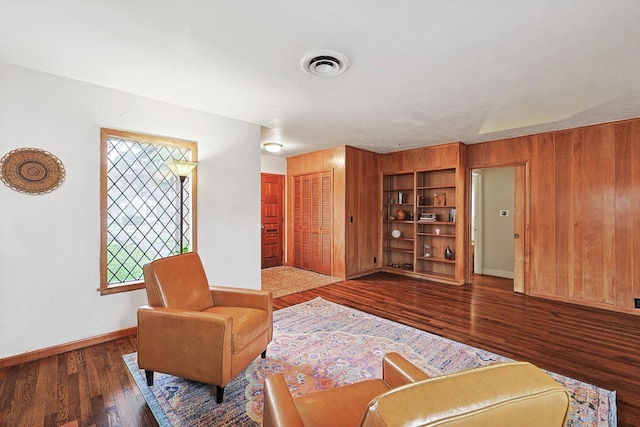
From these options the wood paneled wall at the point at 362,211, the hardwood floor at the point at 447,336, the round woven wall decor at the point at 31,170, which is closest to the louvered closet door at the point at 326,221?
the wood paneled wall at the point at 362,211

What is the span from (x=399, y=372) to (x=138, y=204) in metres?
3.00

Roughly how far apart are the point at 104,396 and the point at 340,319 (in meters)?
2.15

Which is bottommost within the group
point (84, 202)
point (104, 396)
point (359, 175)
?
point (104, 396)

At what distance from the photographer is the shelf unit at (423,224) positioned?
16.9 feet

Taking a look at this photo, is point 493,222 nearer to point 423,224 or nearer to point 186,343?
point 423,224

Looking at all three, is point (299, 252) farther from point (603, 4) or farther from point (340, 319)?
point (603, 4)

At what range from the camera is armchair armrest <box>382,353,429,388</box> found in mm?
1178

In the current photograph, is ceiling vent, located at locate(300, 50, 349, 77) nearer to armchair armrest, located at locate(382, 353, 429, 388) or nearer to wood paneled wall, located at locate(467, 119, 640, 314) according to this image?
armchair armrest, located at locate(382, 353, 429, 388)

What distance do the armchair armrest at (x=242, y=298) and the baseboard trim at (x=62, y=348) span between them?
116 cm

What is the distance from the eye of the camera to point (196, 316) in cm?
183

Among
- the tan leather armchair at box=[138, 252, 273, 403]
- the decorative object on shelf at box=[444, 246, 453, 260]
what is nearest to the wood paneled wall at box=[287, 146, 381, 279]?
the decorative object on shelf at box=[444, 246, 453, 260]

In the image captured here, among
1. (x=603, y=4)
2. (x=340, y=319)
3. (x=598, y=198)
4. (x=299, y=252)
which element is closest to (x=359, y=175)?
(x=299, y=252)

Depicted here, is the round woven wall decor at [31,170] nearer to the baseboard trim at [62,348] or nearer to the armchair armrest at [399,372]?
the baseboard trim at [62,348]

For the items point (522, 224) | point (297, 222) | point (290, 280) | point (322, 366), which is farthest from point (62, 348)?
point (522, 224)
